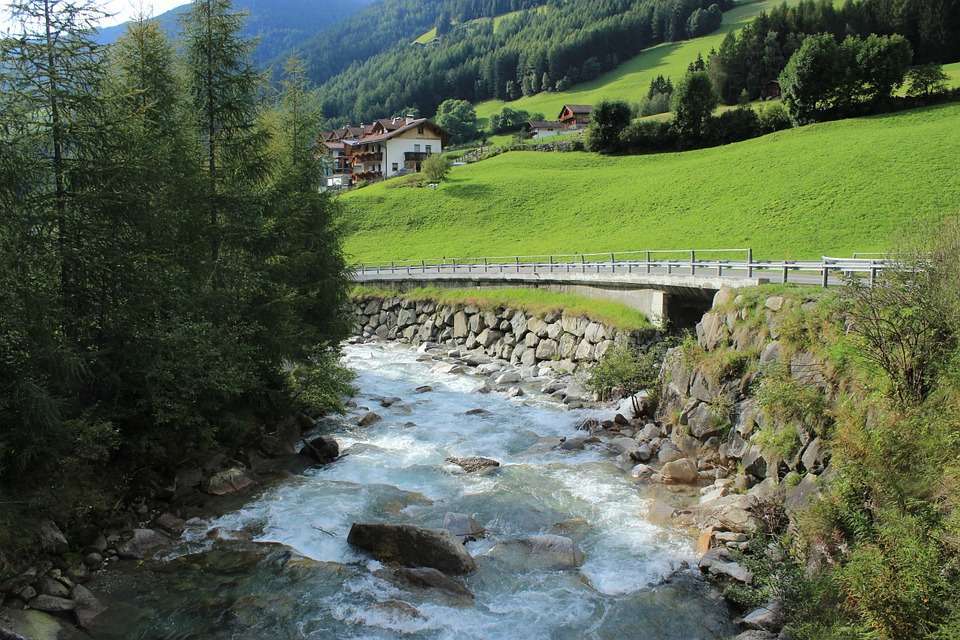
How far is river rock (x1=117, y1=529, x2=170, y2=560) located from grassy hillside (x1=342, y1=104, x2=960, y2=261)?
2156 centimetres

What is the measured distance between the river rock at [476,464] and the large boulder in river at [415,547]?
4.39 m

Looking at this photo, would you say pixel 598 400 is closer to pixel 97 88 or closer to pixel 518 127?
pixel 97 88

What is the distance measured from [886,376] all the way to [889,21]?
10378 centimetres

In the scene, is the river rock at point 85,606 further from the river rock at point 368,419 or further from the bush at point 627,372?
the bush at point 627,372

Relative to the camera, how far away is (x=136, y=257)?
42.9ft

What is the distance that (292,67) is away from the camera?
23641 mm

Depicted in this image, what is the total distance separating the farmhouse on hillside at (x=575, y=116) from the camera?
371 feet

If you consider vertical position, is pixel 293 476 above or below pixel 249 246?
below

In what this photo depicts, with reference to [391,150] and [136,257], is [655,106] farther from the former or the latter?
[136,257]

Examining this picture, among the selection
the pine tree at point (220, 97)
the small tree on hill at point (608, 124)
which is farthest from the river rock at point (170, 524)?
the small tree on hill at point (608, 124)

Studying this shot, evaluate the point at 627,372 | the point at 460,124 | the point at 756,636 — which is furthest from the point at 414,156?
the point at 756,636

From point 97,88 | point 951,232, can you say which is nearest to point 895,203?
point 951,232

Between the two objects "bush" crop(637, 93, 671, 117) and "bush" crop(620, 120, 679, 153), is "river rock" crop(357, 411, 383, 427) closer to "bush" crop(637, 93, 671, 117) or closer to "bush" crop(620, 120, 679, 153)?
"bush" crop(620, 120, 679, 153)

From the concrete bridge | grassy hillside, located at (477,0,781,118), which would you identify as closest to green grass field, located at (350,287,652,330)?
the concrete bridge
